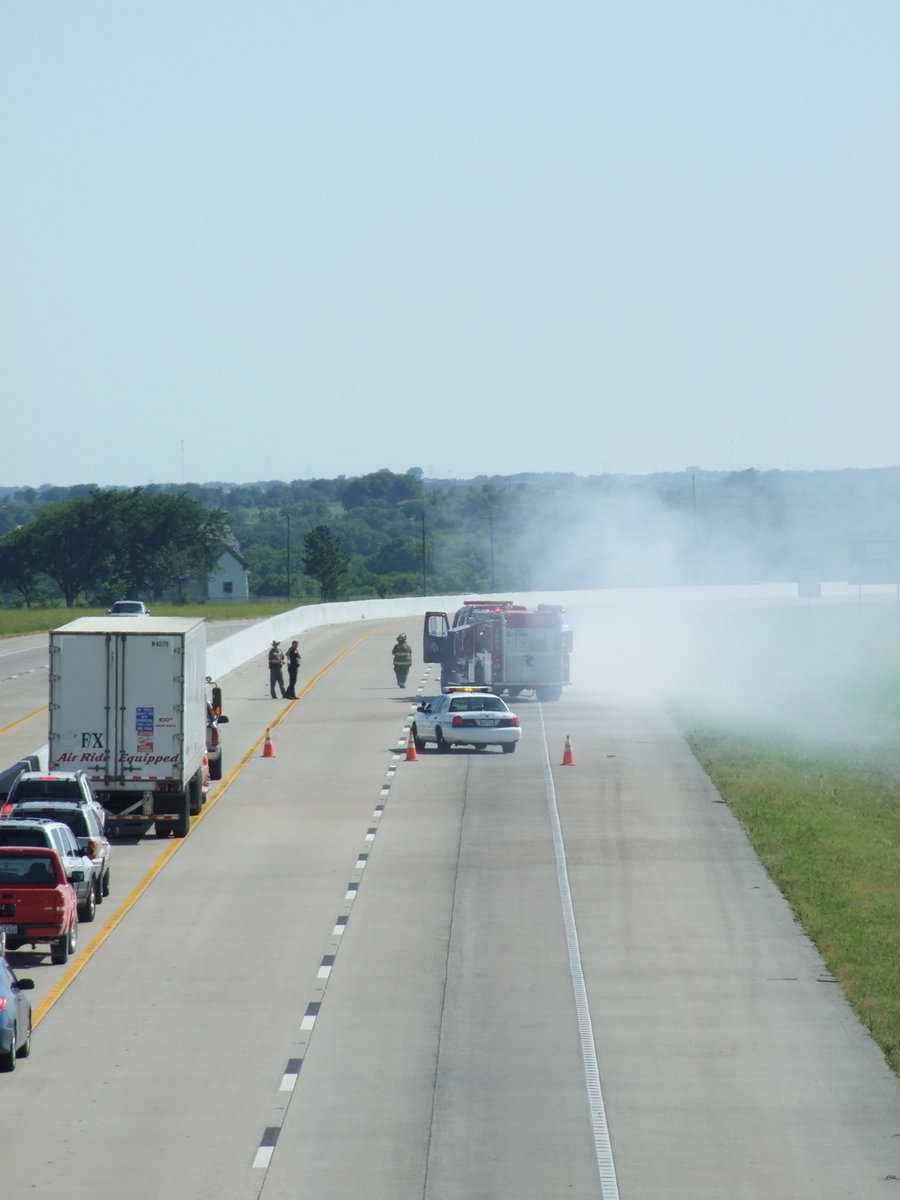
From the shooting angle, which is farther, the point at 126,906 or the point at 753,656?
the point at 753,656

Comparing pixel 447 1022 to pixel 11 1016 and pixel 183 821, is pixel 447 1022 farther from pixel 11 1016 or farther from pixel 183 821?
pixel 183 821

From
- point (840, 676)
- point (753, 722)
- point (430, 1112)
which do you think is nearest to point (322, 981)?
point (430, 1112)

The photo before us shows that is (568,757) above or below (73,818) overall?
below

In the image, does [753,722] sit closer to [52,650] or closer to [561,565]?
[52,650]

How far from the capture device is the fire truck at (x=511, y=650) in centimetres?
5253

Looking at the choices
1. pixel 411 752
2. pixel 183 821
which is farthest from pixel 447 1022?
pixel 411 752

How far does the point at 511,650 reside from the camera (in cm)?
5303

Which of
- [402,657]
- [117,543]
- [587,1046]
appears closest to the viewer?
[587,1046]

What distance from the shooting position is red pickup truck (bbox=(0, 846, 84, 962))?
804 inches

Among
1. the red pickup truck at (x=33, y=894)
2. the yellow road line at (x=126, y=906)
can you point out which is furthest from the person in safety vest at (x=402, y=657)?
the red pickup truck at (x=33, y=894)

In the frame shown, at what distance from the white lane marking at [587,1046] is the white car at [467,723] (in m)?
10.7

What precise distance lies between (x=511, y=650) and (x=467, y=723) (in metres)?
11.2

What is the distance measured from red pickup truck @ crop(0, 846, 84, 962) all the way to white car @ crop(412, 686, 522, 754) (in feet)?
71.0

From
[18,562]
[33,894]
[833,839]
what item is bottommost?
[833,839]
